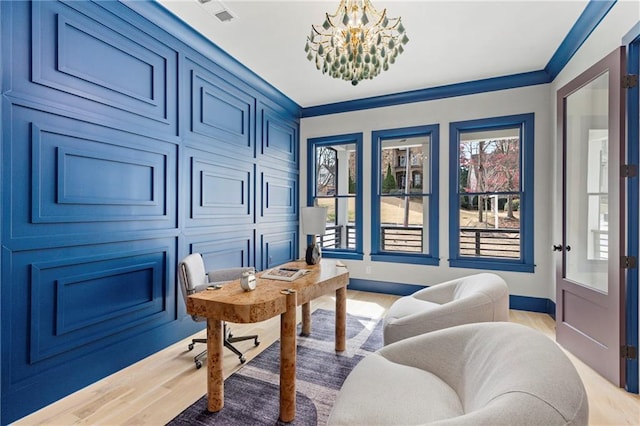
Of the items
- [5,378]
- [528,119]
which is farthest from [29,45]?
[528,119]

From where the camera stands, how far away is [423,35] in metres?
2.87

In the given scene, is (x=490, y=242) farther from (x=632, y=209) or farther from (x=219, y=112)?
(x=219, y=112)

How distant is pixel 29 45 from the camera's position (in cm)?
180

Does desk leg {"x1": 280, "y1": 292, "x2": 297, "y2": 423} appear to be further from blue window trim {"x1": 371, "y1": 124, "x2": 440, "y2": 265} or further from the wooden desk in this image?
blue window trim {"x1": 371, "y1": 124, "x2": 440, "y2": 265}

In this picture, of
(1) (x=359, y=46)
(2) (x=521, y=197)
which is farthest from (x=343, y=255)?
(1) (x=359, y=46)

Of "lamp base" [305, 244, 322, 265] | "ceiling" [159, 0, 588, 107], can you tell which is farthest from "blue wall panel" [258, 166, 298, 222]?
"lamp base" [305, 244, 322, 265]

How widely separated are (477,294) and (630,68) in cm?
187

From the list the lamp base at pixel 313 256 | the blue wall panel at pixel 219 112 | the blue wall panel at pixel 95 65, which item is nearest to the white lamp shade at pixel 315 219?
the lamp base at pixel 313 256

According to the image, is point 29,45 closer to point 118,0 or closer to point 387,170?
point 118,0

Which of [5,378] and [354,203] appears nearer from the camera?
[5,378]

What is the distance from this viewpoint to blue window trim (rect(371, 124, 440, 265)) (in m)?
4.18

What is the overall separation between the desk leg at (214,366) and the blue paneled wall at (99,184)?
96cm

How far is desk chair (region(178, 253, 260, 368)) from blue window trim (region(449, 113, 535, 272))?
2.86 meters

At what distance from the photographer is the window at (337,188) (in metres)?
4.77
